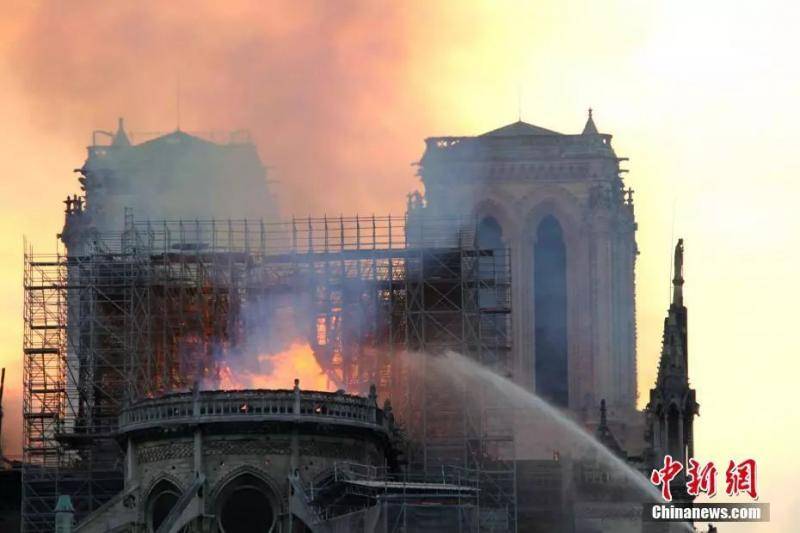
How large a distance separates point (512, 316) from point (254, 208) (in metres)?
15.8

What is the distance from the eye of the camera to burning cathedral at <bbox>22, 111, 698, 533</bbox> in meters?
139

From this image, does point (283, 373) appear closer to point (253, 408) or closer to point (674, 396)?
point (253, 408)

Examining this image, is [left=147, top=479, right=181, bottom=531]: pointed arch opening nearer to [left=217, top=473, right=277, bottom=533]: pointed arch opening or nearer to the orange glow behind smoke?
[left=217, top=473, right=277, bottom=533]: pointed arch opening

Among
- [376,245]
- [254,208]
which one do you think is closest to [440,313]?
[376,245]

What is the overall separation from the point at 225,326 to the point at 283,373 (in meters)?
3.55

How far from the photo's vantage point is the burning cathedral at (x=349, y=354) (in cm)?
13900

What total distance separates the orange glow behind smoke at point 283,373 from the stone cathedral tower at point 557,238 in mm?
19666

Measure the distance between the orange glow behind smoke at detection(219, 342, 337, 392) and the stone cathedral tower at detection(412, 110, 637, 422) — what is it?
64.5 ft

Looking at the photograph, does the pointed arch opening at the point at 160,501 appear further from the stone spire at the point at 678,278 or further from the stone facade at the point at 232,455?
the stone spire at the point at 678,278

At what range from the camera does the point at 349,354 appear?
517 feet

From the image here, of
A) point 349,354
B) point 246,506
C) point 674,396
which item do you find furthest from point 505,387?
point 674,396

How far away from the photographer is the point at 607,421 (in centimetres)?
17112

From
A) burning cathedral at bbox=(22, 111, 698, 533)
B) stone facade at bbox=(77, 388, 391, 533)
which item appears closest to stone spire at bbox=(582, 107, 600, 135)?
burning cathedral at bbox=(22, 111, 698, 533)

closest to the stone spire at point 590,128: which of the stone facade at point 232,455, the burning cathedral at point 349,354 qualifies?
the burning cathedral at point 349,354
